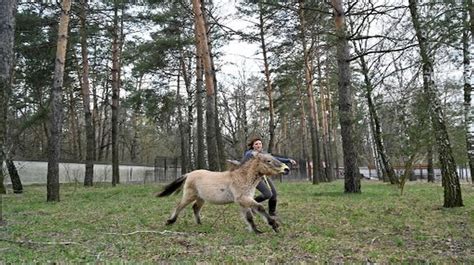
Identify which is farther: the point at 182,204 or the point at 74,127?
the point at 74,127

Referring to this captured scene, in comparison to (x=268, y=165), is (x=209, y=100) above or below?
above

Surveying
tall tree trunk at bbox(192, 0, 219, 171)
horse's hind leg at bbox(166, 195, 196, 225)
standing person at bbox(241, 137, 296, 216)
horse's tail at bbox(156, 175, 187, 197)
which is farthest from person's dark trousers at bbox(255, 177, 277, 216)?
tall tree trunk at bbox(192, 0, 219, 171)

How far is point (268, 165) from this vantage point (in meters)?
6.60

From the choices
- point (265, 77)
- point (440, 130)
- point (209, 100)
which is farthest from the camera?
point (265, 77)

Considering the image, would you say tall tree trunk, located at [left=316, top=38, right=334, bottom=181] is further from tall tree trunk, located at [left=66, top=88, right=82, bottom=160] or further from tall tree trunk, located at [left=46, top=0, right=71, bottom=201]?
tall tree trunk, located at [left=66, top=88, right=82, bottom=160]

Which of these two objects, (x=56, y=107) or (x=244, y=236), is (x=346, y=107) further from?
(x=56, y=107)

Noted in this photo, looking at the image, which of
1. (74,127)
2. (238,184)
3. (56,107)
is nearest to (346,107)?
(238,184)

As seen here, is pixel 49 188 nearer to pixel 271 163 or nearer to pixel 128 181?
pixel 271 163

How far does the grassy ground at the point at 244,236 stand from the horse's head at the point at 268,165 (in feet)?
3.03

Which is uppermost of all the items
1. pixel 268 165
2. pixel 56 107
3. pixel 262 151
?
pixel 56 107

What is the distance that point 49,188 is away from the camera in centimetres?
1216

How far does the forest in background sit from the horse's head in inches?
154

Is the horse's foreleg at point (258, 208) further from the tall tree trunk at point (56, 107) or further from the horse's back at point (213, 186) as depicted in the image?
the tall tree trunk at point (56, 107)

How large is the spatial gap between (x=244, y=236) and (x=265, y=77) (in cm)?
2010
